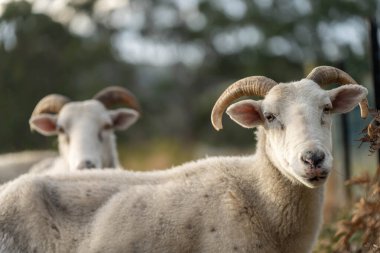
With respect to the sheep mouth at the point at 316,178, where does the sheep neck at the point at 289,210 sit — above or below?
below

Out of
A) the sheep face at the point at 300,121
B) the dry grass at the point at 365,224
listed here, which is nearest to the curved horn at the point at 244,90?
the sheep face at the point at 300,121

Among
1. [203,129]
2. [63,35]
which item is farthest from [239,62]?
[63,35]

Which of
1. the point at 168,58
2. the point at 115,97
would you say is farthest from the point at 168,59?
the point at 115,97

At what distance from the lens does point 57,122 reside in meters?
12.2

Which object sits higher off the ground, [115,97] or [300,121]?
[115,97]

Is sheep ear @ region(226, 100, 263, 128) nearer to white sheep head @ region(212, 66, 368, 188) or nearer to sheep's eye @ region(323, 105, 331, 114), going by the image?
white sheep head @ region(212, 66, 368, 188)

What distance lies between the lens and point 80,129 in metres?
11.7

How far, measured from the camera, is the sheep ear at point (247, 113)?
7.76m

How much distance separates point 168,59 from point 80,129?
34682 millimetres

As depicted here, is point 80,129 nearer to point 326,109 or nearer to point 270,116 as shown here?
point 270,116

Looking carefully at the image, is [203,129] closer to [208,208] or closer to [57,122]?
[57,122]

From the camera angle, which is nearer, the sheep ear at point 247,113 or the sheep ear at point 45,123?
the sheep ear at point 247,113

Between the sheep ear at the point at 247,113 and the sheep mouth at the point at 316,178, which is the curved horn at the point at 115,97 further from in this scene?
the sheep mouth at the point at 316,178

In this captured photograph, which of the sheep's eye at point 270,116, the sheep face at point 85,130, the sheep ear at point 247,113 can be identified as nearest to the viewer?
the sheep's eye at point 270,116
